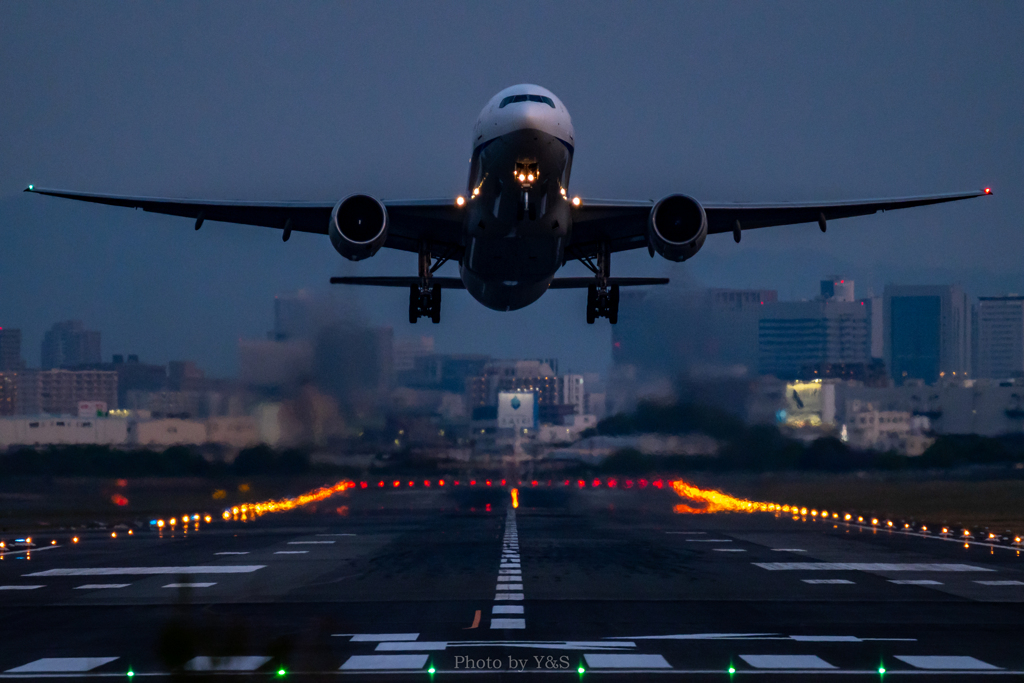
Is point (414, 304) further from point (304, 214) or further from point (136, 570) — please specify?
point (136, 570)

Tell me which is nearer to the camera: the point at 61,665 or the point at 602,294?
the point at 61,665

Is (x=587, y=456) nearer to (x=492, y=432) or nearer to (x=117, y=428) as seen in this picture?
(x=492, y=432)

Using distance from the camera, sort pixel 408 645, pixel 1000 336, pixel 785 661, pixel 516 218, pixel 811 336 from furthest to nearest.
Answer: pixel 1000 336, pixel 811 336, pixel 516 218, pixel 408 645, pixel 785 661

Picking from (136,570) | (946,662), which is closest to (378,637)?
(946,662)

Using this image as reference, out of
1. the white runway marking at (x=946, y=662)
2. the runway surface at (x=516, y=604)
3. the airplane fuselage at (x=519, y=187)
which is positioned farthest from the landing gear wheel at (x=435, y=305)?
the white runway marking at (x=946, y=662)

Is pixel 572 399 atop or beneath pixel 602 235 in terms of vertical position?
beneath

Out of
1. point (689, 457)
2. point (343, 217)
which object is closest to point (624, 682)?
point (343, 217)

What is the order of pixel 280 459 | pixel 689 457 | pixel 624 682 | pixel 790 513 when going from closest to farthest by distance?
pixel 624 682, pixel 280 459, pixel 689 457, pixel 790 513

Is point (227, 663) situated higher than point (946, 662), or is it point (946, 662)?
point (946, 662)
